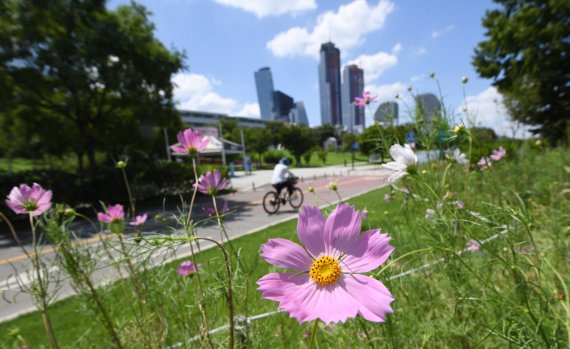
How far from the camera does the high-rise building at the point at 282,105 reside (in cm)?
13150

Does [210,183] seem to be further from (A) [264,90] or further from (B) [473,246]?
(A) [264,90]

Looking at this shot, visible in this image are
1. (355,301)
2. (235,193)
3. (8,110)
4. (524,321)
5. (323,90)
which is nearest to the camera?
(355,301)

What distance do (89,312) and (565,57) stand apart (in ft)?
58.0

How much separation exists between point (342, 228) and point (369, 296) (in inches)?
5.0

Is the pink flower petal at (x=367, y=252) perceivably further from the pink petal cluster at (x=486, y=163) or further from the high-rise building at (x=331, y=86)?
the high-rise building at (x=331, y=86)

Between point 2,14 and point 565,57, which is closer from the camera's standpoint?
point 2,14

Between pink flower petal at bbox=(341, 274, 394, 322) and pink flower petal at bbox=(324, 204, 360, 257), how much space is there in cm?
6

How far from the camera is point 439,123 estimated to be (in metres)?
1.33

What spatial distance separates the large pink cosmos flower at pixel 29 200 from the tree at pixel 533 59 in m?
13.8

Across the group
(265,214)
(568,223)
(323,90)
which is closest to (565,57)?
(265,214)

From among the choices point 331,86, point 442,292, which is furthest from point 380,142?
point 331,86

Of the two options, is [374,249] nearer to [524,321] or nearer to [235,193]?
[524,321]

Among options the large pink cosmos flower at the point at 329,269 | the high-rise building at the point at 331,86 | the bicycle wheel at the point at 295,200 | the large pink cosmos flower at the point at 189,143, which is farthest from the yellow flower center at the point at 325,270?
the high-rise building at the point at 331,86

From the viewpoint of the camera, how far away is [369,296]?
46 cm
